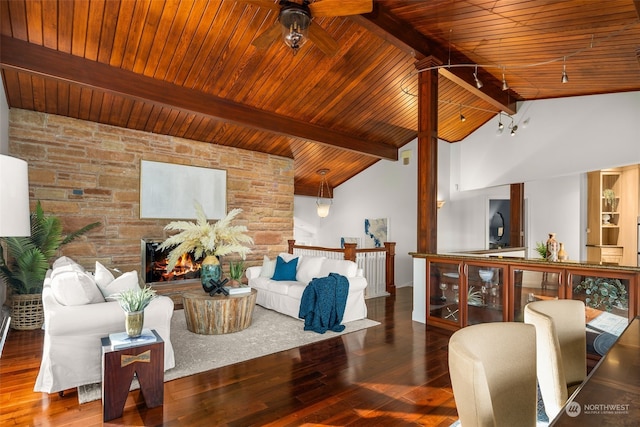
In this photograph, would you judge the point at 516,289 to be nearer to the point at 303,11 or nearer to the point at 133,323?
the point at 303,11

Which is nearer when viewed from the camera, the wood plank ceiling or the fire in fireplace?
the wood plank ceiling

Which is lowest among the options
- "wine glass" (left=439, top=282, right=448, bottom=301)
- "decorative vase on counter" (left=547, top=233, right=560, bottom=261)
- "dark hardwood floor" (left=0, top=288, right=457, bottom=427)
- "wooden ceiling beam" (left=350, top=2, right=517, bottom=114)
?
"dark hardwood floor" (left=0, top=288, right=457, bottom=427)

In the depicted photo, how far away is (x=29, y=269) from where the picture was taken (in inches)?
172

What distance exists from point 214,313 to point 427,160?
3398 millimetres

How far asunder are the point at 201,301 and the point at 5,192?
9.48 ft

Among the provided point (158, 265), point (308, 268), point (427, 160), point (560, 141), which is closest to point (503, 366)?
point (427, 160)

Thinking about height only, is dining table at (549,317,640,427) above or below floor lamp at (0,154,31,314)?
below

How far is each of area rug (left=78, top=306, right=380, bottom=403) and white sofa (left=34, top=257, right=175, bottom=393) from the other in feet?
0.62

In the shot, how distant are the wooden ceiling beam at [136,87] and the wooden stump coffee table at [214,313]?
2643 mm

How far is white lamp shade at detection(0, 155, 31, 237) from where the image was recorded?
142 cm

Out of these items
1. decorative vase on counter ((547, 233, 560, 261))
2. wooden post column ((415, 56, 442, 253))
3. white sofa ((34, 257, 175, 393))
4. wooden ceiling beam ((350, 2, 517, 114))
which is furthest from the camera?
wooden post column ((415, 56, 442, 253))

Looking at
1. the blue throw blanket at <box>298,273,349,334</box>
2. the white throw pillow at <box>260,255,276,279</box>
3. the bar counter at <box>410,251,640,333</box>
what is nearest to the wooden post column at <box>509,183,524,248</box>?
the bar counter at <box>410,251,640,333</box>

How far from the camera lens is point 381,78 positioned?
5.66 meters

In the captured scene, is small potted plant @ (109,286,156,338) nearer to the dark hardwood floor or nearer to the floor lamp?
the dark hardwood floor
